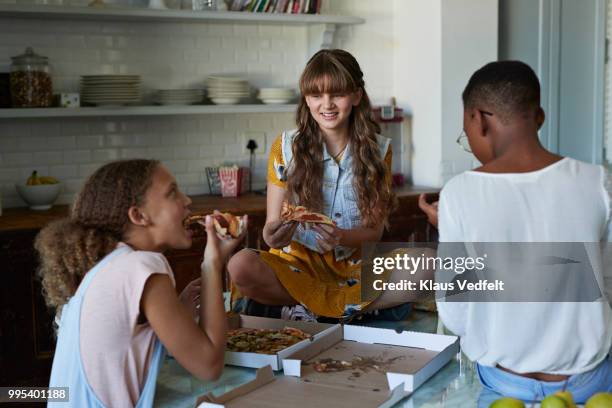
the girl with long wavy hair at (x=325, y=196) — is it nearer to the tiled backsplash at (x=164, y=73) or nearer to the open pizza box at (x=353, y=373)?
the open pizza box at (x=353, y=373)

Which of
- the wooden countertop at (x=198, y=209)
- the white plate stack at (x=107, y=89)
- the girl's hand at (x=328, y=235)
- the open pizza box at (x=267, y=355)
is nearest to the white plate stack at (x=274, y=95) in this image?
the wooden countertop at (x=198, y=209)

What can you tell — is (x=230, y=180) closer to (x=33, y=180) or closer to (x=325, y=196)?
(x=33, y=180)

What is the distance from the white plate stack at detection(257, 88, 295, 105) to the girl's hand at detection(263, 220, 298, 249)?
203 centimetres

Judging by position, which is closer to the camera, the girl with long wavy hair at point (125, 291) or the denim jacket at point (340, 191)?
Answer: the girl with long wavy hair at point (125, 291)

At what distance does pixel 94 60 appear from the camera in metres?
4.68

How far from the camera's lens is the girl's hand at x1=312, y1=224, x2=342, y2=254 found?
298cm

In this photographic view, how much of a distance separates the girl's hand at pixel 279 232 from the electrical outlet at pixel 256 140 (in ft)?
7.11

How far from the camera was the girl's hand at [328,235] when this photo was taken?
2.98 m

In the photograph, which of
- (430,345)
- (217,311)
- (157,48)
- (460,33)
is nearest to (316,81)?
(430,345)

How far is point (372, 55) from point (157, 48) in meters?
1.43

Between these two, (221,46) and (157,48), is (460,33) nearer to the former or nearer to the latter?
(221,46)

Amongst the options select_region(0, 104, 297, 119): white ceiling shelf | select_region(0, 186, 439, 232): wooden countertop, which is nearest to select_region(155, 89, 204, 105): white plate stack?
select_region(0, 104, 297, 119): white ceiling shelf

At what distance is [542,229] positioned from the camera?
192cm

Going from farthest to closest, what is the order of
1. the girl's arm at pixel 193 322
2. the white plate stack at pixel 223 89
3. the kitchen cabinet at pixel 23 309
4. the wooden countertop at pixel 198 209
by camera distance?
the white plate stack at pixel 223 89
the wooden countertop at pixel 198 209
the kitchen cabinet at pixel 23 309
the girl's arm at pixel 193 322
